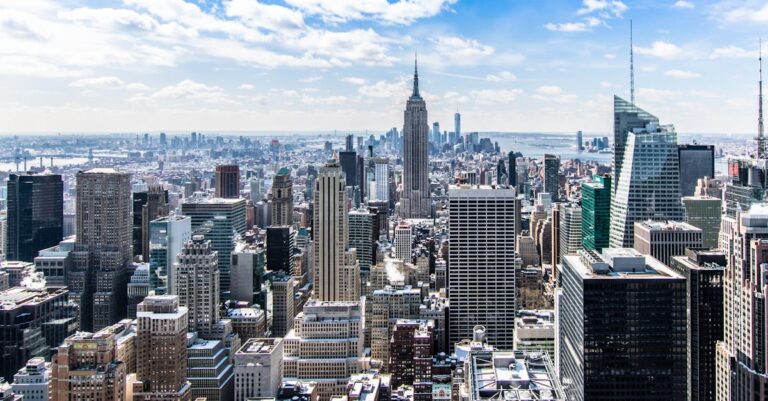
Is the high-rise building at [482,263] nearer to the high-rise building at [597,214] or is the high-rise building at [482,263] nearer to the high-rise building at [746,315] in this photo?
the high-rise building at [597,214]

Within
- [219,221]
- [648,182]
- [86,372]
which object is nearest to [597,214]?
[648,182]

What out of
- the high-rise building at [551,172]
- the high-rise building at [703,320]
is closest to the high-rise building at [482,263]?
the high-rise building at [703,320]

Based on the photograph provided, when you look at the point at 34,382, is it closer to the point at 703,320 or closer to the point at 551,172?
the point at 703,320

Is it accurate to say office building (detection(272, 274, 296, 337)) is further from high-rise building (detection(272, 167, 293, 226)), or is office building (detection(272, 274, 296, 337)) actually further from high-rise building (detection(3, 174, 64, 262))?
high-rise building (detection(272, 167, 293, 226))

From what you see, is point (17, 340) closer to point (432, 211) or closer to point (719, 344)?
point (719, 344)

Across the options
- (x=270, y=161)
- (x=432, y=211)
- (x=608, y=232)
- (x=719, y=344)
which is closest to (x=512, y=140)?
(x=432, y=211)
